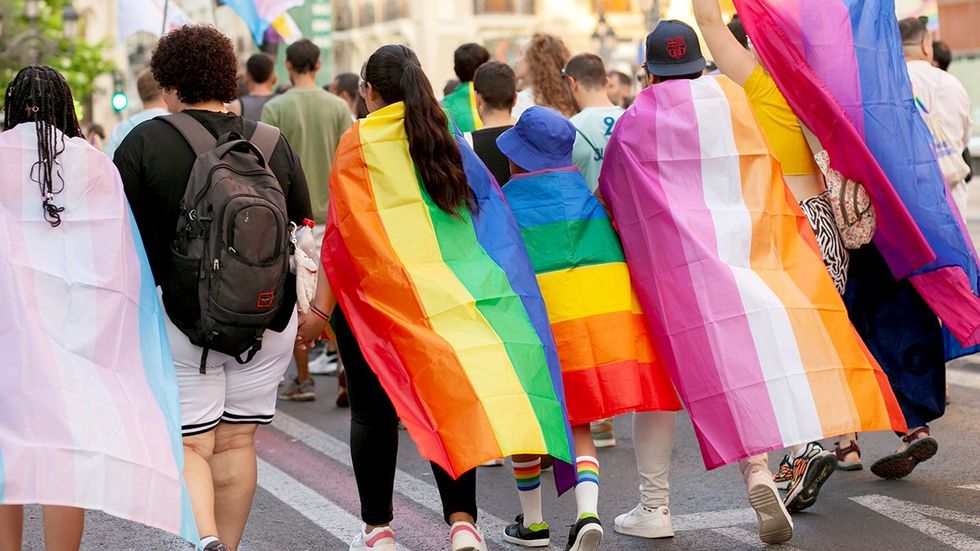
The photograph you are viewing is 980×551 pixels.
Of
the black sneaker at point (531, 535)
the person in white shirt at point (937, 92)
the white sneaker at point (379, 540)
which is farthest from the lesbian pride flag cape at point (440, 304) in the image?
the person in white shirt at point (937, 92)

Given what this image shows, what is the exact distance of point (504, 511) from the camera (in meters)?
6.15

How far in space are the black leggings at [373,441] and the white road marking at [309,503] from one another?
0.51m

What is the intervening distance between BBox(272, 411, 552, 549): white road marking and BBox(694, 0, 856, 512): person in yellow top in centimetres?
108

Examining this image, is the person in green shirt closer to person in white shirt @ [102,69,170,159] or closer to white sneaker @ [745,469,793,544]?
person in white shirt @ [102,69,170,159]

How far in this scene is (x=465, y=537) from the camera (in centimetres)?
503

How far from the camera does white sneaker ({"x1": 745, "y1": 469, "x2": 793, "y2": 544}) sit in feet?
17.2

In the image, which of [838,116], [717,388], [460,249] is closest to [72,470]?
[460,249]

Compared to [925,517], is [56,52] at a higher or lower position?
higher

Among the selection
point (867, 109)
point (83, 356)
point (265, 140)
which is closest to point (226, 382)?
point (83, 356)

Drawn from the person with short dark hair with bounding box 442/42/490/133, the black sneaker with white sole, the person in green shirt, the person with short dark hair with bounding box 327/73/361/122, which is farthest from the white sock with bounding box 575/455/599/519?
the person with short dark hair with bounding box 327/73/361/122

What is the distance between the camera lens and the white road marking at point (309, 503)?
5918mm

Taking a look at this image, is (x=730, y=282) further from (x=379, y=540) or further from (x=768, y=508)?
(x=379, y=540)

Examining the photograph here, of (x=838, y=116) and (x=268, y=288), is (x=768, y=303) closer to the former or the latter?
(x=838, y=116)

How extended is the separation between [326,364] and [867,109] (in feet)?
18.0
